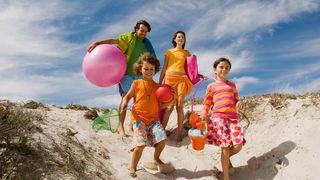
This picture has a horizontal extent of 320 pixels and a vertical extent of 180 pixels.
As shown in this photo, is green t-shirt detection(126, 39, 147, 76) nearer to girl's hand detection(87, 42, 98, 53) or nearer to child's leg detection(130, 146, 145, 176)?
girl's hand detection(87, 42, 98, 53)

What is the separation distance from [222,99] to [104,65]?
2456mm

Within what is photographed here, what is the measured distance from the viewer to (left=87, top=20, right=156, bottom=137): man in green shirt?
28.2 ft

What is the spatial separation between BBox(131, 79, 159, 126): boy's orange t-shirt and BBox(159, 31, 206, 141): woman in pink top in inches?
52.8

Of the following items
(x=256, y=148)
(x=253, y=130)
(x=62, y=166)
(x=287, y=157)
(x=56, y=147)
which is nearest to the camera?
(x=62, y=166)

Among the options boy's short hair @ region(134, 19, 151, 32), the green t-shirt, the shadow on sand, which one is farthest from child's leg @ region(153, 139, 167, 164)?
boy's short hair @ region(134, 19, 151, 32)

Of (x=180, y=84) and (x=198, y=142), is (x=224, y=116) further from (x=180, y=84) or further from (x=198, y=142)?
(x=180, y=84)

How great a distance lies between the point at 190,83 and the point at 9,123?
12.1 feet

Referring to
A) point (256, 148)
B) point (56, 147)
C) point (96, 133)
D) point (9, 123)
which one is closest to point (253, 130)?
point (256, 148)

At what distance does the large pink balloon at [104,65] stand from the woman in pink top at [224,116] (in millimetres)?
1992

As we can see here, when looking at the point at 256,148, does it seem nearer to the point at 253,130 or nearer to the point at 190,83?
the point at 253,130

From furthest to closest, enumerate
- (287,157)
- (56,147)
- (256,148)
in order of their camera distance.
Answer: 1. (256,148)
2. (287,157)
3. (56,147)

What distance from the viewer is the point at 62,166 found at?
6.41 m

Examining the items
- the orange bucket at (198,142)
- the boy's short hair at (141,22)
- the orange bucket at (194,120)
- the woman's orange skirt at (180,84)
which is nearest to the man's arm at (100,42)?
the boy's short hair at (141,22)

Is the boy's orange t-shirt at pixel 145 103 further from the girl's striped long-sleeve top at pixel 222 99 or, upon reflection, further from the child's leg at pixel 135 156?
the girl's striped long-sleeve top at pixel 222 99
